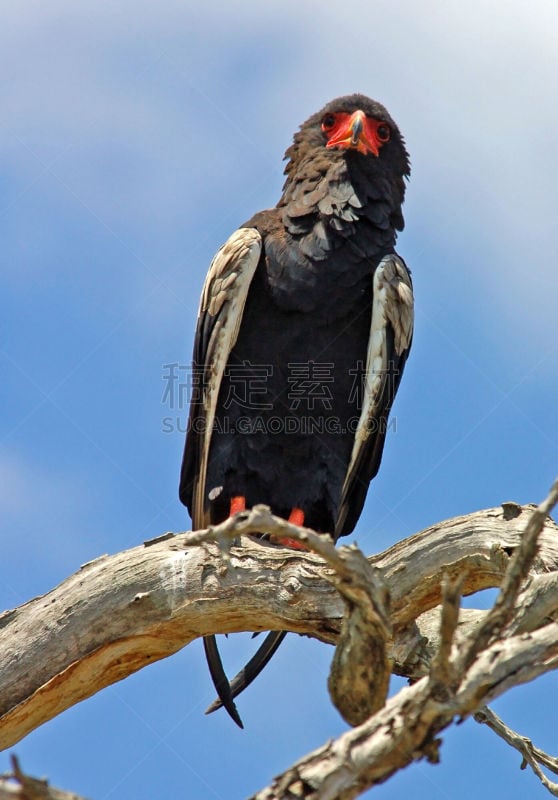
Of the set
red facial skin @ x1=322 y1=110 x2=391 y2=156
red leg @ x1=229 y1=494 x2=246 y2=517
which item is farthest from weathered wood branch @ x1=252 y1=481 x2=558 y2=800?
red facial skin @ x1=322 y1=110 x2=391 y2=156

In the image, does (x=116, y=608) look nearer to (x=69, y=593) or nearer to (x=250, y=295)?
(x=69, y=593)

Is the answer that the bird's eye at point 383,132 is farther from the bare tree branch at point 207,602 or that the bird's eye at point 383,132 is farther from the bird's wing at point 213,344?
the bare tree branch at point 207,602

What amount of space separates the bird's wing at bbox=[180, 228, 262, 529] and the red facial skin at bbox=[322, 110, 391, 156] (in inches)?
38.6

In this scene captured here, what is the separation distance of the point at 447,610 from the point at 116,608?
245 centimetres

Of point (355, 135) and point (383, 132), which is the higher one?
point (383, 132)

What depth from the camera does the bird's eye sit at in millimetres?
7215

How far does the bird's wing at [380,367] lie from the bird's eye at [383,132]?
3.38 feet

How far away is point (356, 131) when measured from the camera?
22.6 feet

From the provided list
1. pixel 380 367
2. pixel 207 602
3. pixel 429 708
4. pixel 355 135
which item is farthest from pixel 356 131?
pixel 429 708

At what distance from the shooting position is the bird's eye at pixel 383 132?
7.21 m

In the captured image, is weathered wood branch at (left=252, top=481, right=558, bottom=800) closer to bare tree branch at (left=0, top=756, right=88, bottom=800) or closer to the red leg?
bare tree branch at (left=0, top=756, right=88, bottom=800)

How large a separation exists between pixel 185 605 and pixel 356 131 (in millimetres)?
3747

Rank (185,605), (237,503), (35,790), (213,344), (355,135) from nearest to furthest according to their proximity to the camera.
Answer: (35,790), (185,605), (237,503), (213,344), (355,135)

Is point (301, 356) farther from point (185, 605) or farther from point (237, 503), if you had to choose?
point (185, 605)
